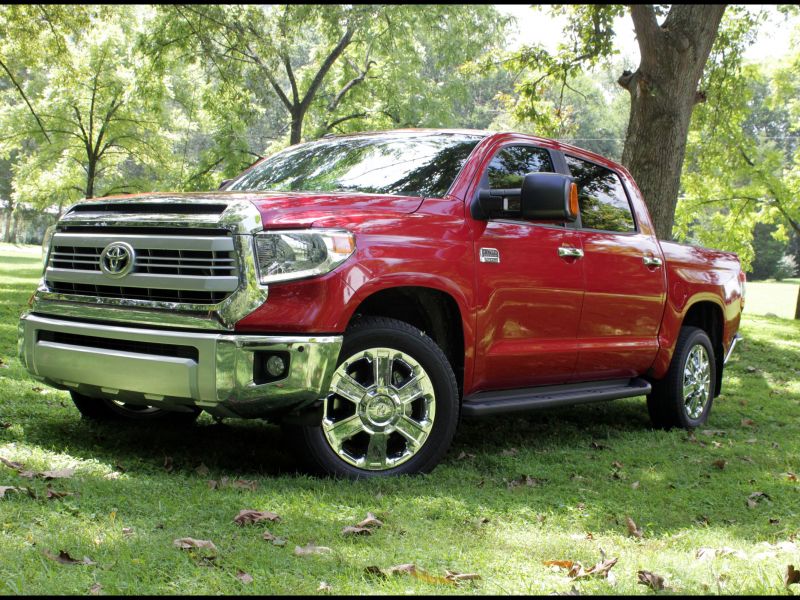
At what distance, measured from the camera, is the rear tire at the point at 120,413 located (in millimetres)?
5625

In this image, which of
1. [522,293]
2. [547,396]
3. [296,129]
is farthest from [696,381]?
[296,129]

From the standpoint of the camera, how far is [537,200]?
16.5ft

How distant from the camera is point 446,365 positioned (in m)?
4.79

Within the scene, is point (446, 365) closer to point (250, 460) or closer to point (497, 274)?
point (497, 274)

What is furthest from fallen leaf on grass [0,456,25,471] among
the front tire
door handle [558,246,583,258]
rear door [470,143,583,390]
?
door handle [558,246,583,258]

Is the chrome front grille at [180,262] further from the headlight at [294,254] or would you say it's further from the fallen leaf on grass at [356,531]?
the fallen leaf on grass at [356,531]

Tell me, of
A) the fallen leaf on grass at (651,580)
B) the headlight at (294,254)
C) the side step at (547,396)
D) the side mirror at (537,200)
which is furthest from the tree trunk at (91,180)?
the fallen leaf on grass at (651,580)

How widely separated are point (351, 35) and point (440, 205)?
65.5 ft

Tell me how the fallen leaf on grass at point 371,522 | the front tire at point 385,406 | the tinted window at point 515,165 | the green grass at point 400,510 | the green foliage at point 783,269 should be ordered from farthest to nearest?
1. the green foliage at point 783,269
2. the tinted window at point 515,165
3. the front tire at point 385,406
4. the fallen leaf on grass at point 371,522
5. the green grass at point 400,510

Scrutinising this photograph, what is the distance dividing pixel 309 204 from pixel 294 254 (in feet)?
1.20

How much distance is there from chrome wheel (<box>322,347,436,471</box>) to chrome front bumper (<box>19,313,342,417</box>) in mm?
237

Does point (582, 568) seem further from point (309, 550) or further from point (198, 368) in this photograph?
point (198, 368)

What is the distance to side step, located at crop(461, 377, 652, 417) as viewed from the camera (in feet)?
17.1

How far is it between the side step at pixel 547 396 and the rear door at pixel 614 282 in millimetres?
85
